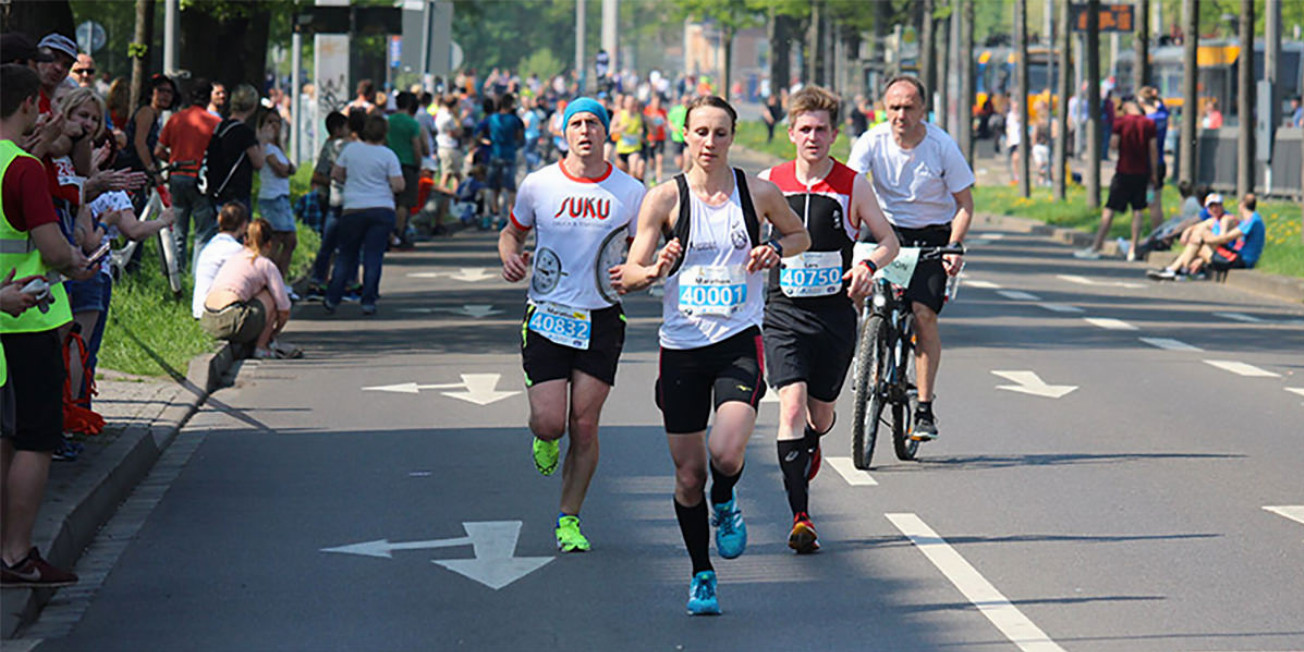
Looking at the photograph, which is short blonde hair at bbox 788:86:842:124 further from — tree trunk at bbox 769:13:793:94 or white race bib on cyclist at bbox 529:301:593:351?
tree trunk at bbox 769:13:793:94

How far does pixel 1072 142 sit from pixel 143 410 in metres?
50.2

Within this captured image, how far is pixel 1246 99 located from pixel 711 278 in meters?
22.0

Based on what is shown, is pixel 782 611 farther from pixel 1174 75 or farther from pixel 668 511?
pixel 1174 75

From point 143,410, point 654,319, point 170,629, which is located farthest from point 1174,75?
point 170,629

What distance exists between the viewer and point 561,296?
822 cm

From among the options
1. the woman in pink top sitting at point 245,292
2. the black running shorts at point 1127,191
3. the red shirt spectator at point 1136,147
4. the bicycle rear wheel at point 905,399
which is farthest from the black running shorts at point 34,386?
the black running shorts at point 1127,191

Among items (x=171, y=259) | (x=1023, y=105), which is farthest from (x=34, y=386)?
(x=1023, y=105)

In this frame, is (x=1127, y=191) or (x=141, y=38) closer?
(x=141, y=38)

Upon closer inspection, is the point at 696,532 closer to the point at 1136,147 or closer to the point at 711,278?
the point at 711,278

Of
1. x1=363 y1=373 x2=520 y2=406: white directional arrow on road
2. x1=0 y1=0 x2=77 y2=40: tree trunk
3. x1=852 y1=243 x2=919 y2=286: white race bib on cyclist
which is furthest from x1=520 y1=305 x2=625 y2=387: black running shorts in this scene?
x1=0 y1=0 x2=77 y2=40: tree trunk

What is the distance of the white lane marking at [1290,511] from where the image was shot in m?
9.27

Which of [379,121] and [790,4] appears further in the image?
[790,4]

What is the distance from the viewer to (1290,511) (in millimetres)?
9438

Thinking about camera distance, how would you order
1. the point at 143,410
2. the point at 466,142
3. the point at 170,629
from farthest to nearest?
the point at 466,142 < the point at 143,410 < the point at 170,629
